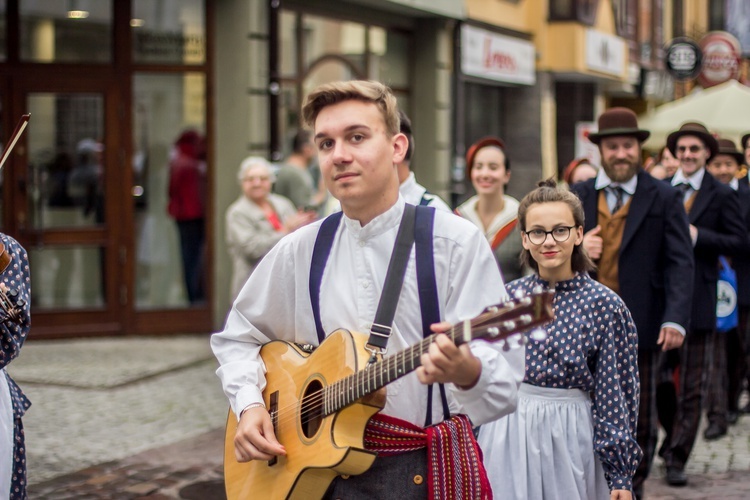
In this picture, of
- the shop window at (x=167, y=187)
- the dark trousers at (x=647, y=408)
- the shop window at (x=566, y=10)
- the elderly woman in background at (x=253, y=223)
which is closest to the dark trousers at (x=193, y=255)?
the shop window at (x=167, y=187)

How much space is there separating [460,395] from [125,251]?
8813mm

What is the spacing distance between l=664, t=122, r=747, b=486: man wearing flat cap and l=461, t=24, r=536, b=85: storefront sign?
985cm

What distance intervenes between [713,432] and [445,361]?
5.73m

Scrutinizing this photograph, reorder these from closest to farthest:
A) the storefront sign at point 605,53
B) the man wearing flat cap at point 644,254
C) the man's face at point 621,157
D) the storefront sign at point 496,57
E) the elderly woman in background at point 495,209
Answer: the man wearing flat cap at point 644,254 → the man's face at point 621,157 → the elderly woman in background at point 495,209 → the storefront sign at point 496,57 → the storefront sign at point 605,53

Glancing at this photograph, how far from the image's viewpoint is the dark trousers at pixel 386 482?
9.94ft

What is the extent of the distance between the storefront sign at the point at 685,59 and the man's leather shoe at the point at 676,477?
1392cm

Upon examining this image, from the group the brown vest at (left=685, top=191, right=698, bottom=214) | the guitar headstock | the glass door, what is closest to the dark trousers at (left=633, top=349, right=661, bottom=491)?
the brown vest at (left=685, top=191, right=698, bottom=214)

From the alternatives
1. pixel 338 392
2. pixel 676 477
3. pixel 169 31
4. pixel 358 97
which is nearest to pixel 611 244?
pixel 676 477

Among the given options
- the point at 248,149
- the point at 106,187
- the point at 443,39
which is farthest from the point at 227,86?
the point at 443,39

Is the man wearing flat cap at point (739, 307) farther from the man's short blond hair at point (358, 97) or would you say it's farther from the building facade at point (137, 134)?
the man's short blond hair at point (358, 97)

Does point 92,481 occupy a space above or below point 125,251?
→ below

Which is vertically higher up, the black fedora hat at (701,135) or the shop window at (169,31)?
the shop window at (169,31)

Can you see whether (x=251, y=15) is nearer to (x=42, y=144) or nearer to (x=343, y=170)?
(x=42, y=144)

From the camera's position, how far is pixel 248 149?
1154cm
